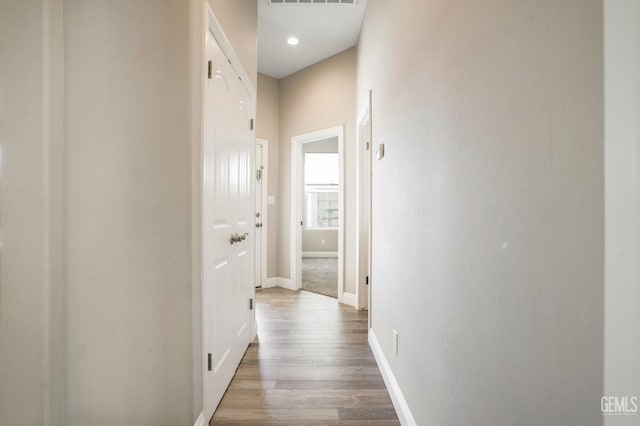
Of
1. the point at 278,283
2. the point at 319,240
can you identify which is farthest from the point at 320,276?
the point at 319,240

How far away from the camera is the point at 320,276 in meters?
5.34

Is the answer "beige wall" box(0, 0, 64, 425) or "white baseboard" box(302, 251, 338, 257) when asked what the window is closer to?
"white baseboard" box(302, 251, 338, 257)

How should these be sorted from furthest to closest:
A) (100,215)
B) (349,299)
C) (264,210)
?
(264,210) → (349,299) → (100,215)

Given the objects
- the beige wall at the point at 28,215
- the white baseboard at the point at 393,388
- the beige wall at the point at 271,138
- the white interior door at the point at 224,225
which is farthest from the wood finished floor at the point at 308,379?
the beige wall at the point at 271,138

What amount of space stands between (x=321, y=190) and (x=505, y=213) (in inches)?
294

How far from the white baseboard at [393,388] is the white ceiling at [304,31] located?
10.1 ft

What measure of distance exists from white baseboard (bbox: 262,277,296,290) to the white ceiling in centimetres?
303

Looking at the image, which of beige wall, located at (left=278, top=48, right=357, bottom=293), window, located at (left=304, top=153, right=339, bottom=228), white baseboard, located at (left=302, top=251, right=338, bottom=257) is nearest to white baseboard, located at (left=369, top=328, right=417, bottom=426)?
beige wall, located at (left=278, top=48, right=357, bottom=293)

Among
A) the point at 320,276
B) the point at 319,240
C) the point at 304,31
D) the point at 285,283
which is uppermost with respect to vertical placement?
the point at 304,31

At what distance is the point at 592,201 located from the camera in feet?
1.67

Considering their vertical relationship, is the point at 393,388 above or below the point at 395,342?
below

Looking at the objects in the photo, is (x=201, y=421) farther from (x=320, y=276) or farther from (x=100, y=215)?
Result: (x=320, y=276)

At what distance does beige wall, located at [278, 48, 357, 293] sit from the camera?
3.61 meters

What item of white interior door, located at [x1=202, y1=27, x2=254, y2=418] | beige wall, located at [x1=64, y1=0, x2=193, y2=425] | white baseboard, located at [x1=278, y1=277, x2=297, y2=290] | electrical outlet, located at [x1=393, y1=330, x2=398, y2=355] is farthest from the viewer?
white baseboard, located at [x1=278, y1=277, x2=297, y2=290]
